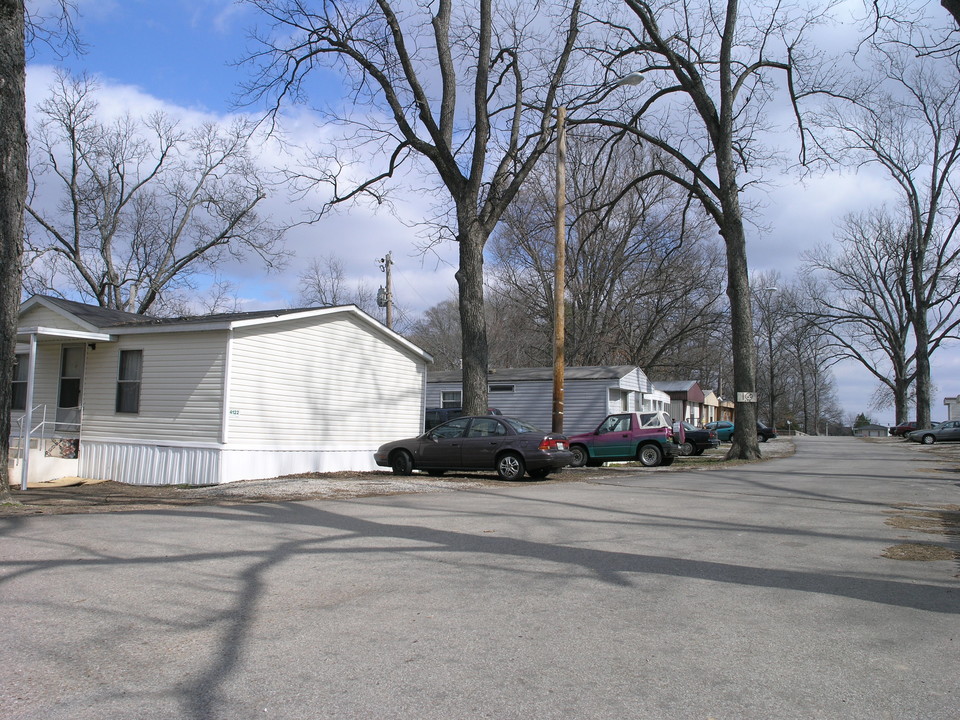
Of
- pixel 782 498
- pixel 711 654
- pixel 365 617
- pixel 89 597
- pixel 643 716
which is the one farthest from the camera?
pixel 782 498

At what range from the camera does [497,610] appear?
5504 mm

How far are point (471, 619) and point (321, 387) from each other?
14.2m

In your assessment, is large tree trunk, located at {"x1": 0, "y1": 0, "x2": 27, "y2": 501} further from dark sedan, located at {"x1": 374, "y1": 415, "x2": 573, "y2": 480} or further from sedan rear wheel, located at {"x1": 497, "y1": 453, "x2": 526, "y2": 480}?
sedan rear wheel, located at {"x1": 497, "y1": 453, "x2": 526, "y2": 480}

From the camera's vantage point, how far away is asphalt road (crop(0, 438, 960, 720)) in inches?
154

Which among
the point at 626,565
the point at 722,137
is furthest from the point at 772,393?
the point at 626,565

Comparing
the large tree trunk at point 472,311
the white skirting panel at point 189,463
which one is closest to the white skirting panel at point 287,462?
the white skirting panel at point 189,463

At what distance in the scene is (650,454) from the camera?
72.3 ft

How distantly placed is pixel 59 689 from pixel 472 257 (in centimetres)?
1618

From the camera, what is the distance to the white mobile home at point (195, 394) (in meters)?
16.3

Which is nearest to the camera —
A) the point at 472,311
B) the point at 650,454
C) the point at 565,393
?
the point at 472,311

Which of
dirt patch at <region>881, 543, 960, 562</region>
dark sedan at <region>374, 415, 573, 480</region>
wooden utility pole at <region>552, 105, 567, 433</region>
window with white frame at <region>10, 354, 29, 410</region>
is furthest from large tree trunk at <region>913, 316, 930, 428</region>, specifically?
window with white frame at <region>10, 354, 29, 410</region>

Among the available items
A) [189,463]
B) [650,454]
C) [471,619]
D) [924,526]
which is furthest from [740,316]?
[471,619]

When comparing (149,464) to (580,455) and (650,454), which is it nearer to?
(580,455)

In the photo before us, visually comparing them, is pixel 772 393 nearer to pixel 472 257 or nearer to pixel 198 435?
pixel 472 257
